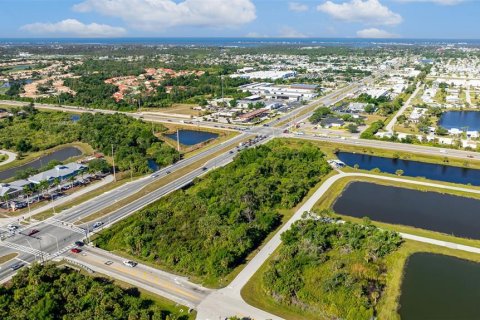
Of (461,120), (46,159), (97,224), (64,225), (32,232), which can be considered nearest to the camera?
(32,232)

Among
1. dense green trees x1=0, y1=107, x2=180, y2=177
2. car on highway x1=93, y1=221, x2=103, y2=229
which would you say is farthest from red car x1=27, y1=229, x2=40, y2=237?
dense green trees x1=0, y1=107, x2=180, y2=177

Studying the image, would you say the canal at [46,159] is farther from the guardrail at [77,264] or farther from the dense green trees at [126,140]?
the guardrail at [77,264]

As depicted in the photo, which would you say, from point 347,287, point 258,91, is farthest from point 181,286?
point 258,91

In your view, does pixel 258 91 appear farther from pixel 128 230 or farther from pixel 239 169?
pixel 128 230

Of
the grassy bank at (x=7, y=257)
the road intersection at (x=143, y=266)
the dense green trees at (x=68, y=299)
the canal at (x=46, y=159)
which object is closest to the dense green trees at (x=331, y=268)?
the road intersection at (x=143, y=266)

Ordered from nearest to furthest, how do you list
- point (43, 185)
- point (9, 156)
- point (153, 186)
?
point (43, 185) → point (153, 186) → point (9, 156)

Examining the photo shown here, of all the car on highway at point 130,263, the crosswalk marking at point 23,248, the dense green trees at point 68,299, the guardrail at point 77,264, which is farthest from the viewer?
the crosswalk marking at point 23,248

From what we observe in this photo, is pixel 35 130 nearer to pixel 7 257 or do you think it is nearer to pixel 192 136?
pixel 192 136

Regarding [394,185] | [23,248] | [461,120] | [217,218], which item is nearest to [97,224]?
[23,248]
